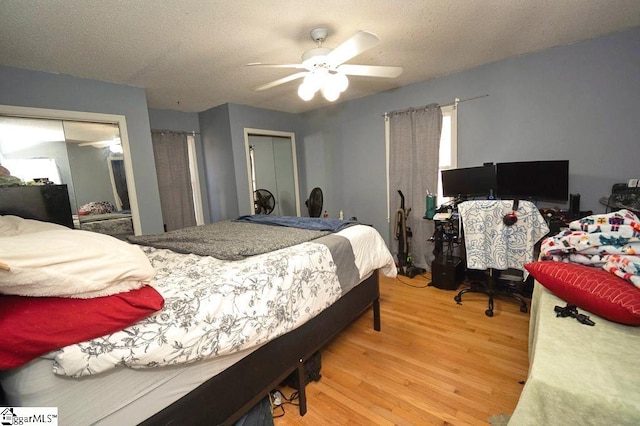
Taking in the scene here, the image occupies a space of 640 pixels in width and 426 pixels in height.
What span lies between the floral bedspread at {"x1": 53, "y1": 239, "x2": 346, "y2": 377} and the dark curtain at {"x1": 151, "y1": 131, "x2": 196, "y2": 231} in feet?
7.58

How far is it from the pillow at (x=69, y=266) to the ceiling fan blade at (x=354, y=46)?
150cm

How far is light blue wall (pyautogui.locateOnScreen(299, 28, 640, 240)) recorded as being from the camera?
2369mm

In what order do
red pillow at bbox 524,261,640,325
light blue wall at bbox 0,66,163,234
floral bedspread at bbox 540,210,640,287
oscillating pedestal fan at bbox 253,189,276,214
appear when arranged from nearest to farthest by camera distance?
red pillow at bbox 524,261,640,325 < floral bedspread at bbox 540,210,640,287 < light blue wall at bbox 0,66,163,234 < oscillating pedestal fan at bbox 253,189,276,214

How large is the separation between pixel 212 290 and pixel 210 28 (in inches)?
73.2

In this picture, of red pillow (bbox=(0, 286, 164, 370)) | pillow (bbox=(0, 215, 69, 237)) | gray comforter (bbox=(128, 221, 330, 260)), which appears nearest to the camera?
red pillow (bbox=(0, 286, 164, 370))

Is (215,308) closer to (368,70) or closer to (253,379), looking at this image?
(253,379)

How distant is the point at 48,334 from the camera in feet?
2.43

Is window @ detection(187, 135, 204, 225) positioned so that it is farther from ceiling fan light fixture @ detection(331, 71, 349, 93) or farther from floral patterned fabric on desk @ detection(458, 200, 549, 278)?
floral patterned fabric on desk @ detection(458, 200, 549, 278)

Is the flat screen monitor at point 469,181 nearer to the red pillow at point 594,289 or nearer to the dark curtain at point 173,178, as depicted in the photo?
the red pillow at point 594,289

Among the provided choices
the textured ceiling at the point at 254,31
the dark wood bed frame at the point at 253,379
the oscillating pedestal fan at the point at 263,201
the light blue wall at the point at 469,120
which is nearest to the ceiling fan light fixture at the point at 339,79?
the textured ceiling at the point at 254,31

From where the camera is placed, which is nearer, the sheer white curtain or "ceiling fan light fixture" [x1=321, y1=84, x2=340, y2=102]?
"ceiling fan light fixture" [x1=321, y1=84, x2=340, y2=102]

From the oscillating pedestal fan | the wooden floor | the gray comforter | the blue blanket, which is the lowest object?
the wooden floor

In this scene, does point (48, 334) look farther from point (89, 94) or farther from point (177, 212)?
point (177, 212)

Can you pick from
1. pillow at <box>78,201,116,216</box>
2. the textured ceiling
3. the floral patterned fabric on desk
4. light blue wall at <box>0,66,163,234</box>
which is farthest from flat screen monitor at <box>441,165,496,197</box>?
pillow at <box>78,201,116,216</box>
